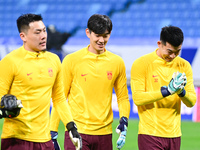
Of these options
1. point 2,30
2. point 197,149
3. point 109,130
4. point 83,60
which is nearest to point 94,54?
point 83,60

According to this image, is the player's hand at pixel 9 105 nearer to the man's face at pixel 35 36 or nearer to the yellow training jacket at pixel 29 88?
the yellow training jacket at pixel 29 88

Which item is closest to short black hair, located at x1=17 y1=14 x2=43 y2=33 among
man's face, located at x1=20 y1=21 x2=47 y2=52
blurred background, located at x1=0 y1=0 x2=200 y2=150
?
man's face, located at x1=20 y1=21 x2=47 y2=52

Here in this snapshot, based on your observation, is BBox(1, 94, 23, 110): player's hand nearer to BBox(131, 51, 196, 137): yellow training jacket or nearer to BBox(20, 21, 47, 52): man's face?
BBox(20, 21, 47, 52): man's face

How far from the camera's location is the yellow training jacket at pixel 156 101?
512cm

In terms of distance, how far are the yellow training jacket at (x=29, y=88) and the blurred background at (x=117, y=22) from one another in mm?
9840

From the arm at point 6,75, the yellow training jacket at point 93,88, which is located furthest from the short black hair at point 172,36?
the arm at point 6,75

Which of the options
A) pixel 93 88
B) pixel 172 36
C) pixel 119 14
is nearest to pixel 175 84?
pixel 172 36

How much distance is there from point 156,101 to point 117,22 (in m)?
12.2

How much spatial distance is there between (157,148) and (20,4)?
14.5m

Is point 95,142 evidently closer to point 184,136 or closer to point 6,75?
point 6,75

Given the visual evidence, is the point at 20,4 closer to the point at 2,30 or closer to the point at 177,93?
the point at 2,30

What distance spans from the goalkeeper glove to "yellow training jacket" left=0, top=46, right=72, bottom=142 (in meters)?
1.28

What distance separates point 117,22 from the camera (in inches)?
672

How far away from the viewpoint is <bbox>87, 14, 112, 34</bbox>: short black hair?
4961mm
